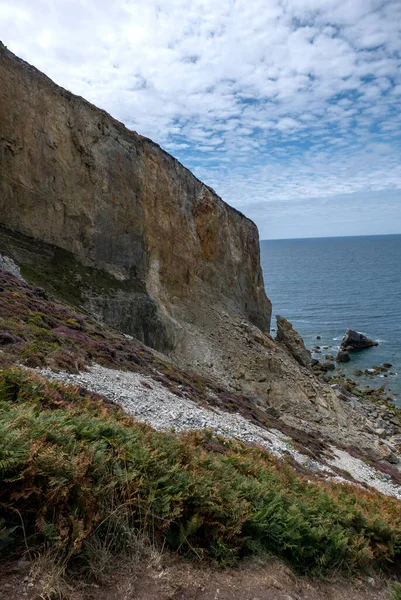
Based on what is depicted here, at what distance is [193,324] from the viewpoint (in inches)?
1435

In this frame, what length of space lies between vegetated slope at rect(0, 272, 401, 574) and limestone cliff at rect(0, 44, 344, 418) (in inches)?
810

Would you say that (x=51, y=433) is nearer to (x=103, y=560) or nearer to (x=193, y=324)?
(x=103, y=560)

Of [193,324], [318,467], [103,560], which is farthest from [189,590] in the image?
[193,324]

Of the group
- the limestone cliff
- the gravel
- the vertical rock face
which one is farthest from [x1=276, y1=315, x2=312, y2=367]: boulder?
the gravel

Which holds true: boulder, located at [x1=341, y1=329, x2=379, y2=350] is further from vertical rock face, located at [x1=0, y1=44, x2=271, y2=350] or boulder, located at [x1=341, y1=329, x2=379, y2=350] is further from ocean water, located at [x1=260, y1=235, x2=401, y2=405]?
vertical rock face, located at [x1=0, y1=44, x2=271, y2=350]

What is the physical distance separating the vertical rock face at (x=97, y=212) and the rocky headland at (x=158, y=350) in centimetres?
11

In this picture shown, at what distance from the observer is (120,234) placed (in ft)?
107

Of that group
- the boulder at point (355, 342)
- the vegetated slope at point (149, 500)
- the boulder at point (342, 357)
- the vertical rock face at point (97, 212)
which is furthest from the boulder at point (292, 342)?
the vegetated slope at point (149, 500)

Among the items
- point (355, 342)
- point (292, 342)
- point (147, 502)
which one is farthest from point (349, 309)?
point (147, 502)

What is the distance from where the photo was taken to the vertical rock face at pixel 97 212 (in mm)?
27812

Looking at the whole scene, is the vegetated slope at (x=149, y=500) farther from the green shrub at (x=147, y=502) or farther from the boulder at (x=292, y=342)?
the boulder at (x=292, y=342)

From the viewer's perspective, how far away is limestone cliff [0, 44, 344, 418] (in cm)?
2795

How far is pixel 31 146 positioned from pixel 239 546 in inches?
1160

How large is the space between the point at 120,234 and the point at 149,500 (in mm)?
28656
